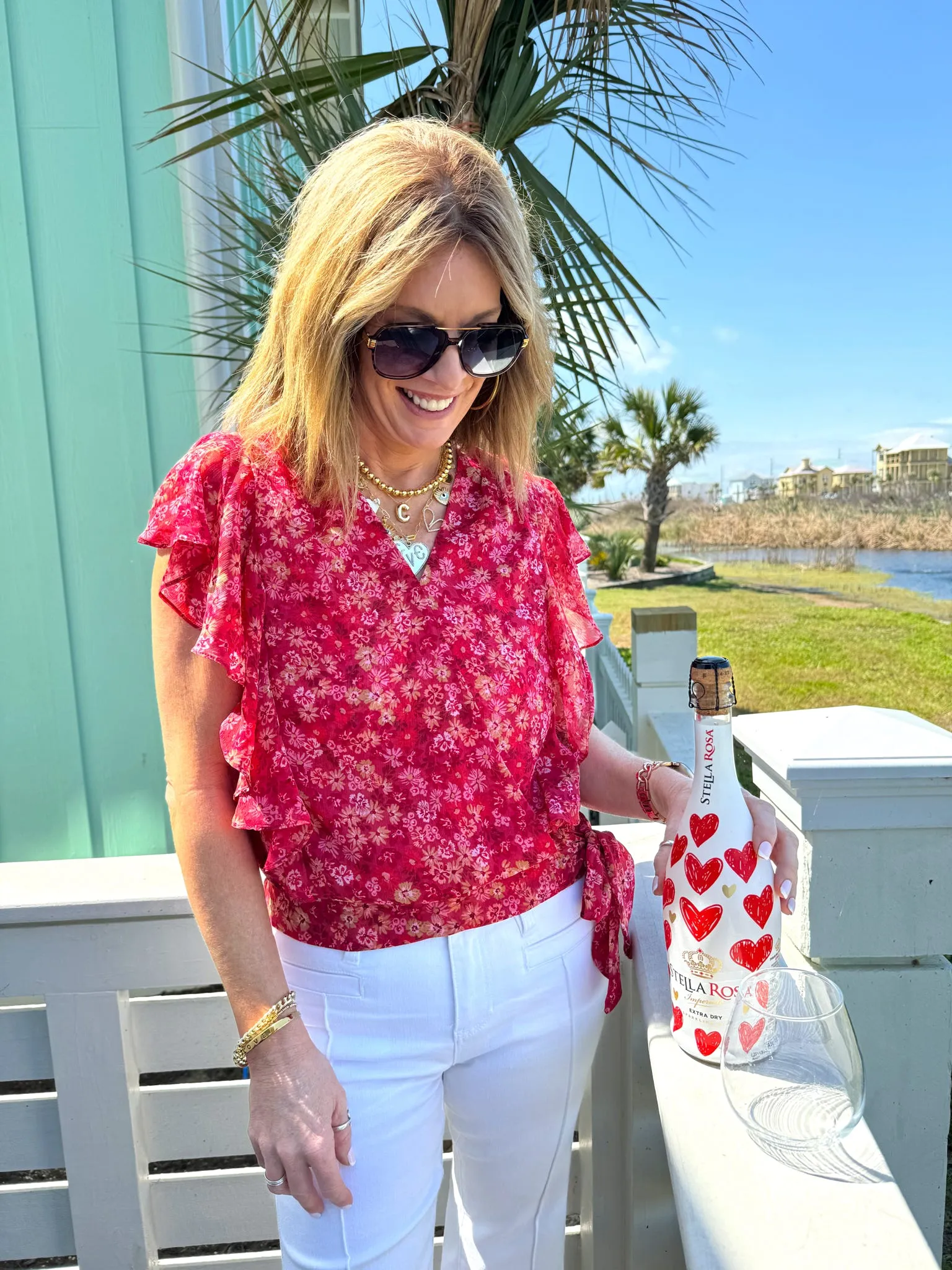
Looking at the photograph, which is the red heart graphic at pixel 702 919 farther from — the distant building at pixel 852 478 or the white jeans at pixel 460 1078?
the distant building at pixel 852 478

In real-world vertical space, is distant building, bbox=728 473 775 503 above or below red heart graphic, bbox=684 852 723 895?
above

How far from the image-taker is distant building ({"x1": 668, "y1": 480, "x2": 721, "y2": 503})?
14188 mm

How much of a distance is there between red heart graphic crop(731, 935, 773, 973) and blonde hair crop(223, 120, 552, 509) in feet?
2.04

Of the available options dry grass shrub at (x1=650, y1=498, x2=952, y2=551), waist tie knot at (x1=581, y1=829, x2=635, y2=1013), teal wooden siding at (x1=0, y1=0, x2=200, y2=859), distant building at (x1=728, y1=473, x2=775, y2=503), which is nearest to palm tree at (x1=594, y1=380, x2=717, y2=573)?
dry grass shrub at (x1=650, y1=498, x2=952, y2=551)

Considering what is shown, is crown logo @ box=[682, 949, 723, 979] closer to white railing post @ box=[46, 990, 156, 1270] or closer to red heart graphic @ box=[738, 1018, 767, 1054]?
red heart graphic @ box=[738, 1018, 767, 1054]

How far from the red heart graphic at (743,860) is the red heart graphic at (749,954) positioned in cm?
6

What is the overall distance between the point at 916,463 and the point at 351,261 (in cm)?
1097

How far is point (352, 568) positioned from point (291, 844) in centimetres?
31

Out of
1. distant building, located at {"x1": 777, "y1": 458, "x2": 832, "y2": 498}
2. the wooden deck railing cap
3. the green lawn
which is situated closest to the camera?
the wooden deck railing cap

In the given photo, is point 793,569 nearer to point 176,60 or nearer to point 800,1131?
point 176,60

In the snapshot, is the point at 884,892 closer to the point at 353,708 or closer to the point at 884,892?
the point at 884,892

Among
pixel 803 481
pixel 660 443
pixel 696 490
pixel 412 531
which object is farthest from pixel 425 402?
pixel 660 443

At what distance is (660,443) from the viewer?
15.8 m

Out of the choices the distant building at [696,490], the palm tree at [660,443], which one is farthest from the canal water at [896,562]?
the palm tree at [660,443]
